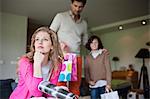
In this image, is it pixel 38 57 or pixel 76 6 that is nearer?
pixel 38 57

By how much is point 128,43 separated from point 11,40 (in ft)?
11.1

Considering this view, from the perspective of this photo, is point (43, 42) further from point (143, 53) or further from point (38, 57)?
point (143, 53)

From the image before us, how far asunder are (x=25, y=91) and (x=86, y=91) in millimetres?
2257

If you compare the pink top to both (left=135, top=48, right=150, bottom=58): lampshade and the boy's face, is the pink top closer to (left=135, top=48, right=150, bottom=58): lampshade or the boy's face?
the boy's face

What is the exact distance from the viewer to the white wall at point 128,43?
6.19m

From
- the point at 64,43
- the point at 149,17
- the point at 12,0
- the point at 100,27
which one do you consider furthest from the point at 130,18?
the point at 64,43

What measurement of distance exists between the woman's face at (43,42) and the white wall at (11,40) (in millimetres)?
4401

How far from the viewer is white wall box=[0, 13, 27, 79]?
504cm

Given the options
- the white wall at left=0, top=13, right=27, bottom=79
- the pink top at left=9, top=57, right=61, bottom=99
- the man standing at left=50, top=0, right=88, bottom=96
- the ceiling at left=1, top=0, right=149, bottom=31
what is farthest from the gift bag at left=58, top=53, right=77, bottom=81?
the white wall at left=0, top=13, right=27, bottom=79

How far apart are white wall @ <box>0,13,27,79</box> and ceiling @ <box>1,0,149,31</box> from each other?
251 millimetres

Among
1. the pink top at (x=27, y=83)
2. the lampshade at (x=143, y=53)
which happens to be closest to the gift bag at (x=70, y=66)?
the pink top at (x=27, y=83)

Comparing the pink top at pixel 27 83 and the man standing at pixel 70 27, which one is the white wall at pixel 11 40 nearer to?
the man standing at pixel 70 27

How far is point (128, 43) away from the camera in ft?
21.5

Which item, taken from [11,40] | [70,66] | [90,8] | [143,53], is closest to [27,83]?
[70,66]
